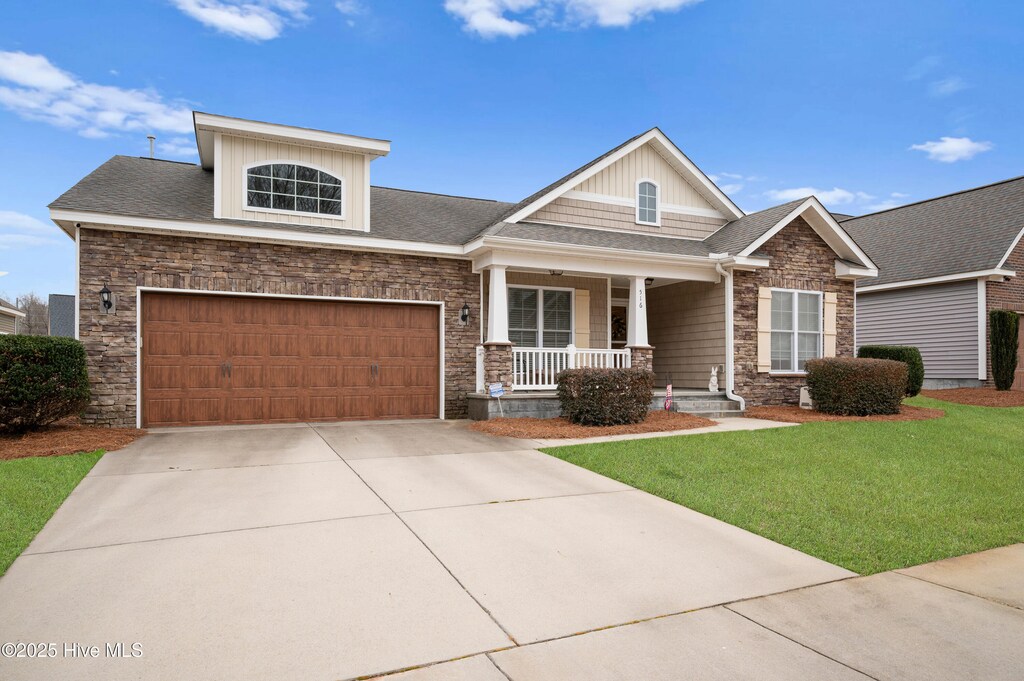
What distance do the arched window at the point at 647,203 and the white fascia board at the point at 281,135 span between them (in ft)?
18.7

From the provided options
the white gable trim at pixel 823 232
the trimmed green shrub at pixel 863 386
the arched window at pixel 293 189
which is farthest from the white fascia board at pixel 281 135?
the trimmed green shrub at pixel 863 386

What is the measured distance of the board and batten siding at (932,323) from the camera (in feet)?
56.1

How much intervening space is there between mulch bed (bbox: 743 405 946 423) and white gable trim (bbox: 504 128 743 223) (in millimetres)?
4928

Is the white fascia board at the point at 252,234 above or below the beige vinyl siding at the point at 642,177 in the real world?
below

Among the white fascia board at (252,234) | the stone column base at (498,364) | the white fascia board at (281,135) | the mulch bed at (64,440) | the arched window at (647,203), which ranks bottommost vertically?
the mulch bed at (64,440)

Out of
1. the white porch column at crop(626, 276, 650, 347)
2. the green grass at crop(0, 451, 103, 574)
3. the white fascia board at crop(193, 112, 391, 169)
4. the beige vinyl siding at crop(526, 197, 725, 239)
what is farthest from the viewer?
the beige vinyl siding at crop(526, 197, 725, 239)

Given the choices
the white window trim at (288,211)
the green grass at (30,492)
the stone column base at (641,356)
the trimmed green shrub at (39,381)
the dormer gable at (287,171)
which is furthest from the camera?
the stone column base at (641,356)

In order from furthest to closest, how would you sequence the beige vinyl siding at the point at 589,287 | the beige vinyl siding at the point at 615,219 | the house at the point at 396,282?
1. the beige vinyl siding at the point at 589,287
2. the beige vinyl siding at the point at 615,219
3. the house at the point at 396,282

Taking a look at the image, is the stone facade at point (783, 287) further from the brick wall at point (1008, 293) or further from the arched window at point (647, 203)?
the brick wall at point (1008, 293)

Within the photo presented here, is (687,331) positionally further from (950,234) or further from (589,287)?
(950,234)

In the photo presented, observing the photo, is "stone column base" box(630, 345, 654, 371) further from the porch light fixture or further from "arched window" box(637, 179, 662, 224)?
the porch light fixture

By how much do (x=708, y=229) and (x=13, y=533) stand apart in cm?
1385

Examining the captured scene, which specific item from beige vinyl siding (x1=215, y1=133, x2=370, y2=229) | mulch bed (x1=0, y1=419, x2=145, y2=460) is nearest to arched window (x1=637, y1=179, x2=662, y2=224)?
beige vinyl siding (x1=215, y1=133, x2=370, y2=229)

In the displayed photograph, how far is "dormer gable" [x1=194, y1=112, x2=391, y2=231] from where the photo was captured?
11102 mm
